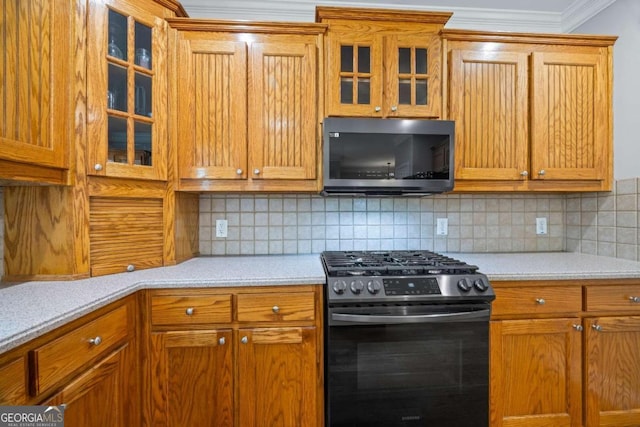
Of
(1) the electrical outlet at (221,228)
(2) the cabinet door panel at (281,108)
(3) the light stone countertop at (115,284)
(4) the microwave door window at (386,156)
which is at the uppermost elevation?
(2) the cabinet door panel at (281,108)

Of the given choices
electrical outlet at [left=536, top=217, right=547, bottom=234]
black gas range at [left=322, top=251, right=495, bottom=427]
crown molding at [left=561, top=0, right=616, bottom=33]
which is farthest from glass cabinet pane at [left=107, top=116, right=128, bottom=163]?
crown molding at [left=561, top=0, right=616, bottom=33]

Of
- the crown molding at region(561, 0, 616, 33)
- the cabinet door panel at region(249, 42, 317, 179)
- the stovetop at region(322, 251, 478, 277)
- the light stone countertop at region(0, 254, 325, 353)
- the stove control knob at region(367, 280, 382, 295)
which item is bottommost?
the stove control knob at region(367, 280, 382, 295)

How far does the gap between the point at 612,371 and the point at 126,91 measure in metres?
2.88

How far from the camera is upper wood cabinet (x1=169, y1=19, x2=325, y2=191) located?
1.80m

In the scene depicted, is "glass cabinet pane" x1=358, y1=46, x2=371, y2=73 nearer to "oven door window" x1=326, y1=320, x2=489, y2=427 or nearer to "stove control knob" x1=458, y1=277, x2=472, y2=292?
"stove control knob" x1=458, y1=277, x2=472, y2=292

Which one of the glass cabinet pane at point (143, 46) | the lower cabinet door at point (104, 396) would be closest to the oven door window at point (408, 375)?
the lower cabinet door at point (104, 396)

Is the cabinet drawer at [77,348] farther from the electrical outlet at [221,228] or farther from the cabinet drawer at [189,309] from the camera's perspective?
the electrical outlet at [221,228]

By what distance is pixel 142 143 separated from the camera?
1691 mm

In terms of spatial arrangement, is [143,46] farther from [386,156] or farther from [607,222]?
[607,222]

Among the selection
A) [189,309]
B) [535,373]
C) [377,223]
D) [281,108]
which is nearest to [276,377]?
[189,309]

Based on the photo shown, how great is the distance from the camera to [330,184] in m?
1.78

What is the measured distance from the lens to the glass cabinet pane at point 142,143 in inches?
65.6

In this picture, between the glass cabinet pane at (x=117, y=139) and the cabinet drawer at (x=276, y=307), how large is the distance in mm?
922

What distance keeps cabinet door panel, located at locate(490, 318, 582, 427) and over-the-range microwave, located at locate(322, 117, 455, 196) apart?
2.82 feet
